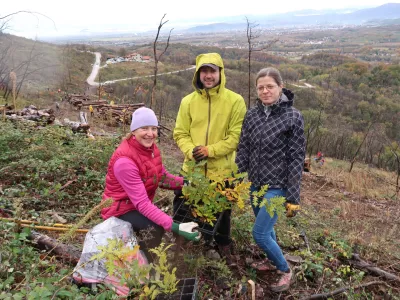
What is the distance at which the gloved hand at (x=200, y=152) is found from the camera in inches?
102

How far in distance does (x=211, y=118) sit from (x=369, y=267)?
2.38 metres

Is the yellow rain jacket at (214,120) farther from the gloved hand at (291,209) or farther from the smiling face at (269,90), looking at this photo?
the gloved hand at (291,209)

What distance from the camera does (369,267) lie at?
335 centimetres

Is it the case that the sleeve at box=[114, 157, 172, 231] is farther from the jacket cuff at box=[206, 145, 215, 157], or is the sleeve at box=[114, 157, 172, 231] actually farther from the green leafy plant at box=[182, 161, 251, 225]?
the jacket cuff at box=[206, 145, 215, 157]

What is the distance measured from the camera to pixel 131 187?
2369 millimetres

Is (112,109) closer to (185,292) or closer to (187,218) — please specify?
(187,218)

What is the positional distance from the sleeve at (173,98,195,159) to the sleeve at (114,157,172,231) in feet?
1.77

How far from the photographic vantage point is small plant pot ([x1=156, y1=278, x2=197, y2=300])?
190 centimetres

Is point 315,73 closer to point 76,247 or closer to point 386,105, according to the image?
point 386,105

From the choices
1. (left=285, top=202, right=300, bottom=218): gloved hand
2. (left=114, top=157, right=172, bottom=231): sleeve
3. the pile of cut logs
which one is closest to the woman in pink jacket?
(left=114, top=157, right=172, bottom=231): sleeve

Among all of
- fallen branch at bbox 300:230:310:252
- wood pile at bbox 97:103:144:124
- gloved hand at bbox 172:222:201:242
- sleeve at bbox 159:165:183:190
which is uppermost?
sleeve at bbox 159:165:183:190

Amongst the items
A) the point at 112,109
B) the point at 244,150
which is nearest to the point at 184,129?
the point at 244,150

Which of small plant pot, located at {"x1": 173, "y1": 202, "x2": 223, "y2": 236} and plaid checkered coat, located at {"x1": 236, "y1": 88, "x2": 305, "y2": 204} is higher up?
plaid checkered coat, located at {"x1": 236, "y1": 88, "x2": 305, "y2": 204}

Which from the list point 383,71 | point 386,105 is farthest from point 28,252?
point 383,71
